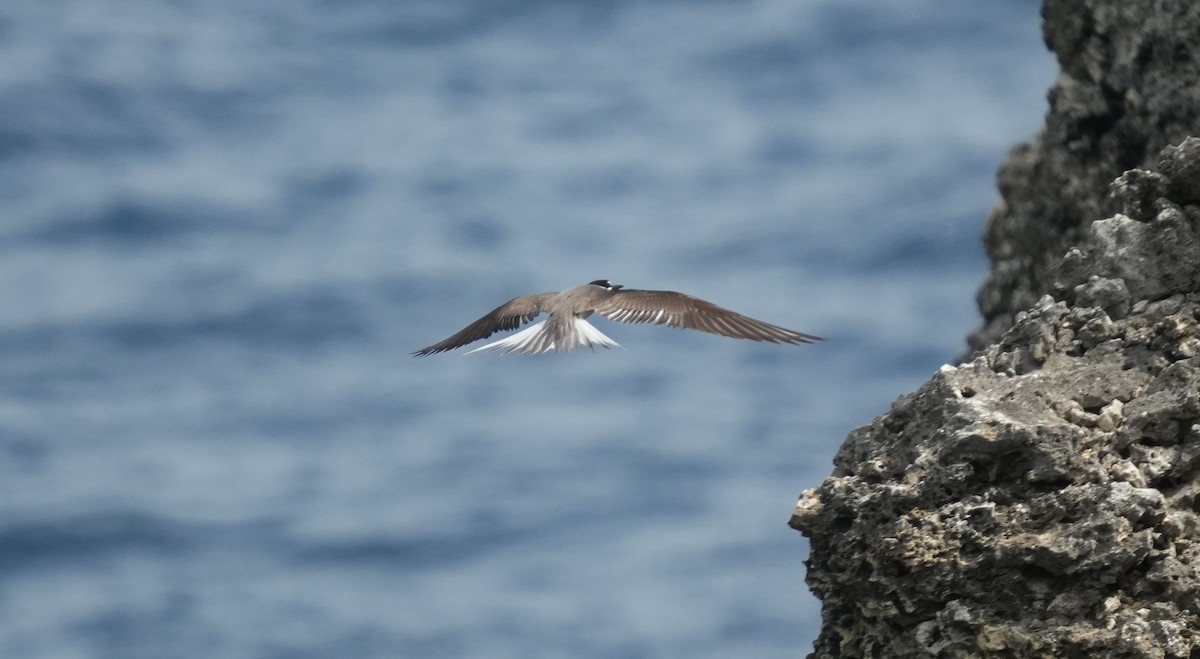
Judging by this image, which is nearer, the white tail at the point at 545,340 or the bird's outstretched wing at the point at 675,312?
the bird's outstretched wing at the point at 675,312

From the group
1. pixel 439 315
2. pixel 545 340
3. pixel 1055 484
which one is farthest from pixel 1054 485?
pixel 439 315

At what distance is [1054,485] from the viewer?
6602mm

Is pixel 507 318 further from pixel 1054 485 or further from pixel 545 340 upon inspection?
pixel 1054 485

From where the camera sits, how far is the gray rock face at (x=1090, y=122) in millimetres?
9828

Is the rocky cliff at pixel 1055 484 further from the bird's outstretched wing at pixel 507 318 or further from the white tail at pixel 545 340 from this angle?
the bird's outstretched wing at pixel 507 318

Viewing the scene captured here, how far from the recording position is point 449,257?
→ 60125mm

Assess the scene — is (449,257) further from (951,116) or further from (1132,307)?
(1132,307)

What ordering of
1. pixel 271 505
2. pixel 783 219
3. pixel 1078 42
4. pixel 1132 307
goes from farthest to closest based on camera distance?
1. pixel 783 219
2. pixel 271 505
3. pixel 1078 42
4. pixel 1132 307

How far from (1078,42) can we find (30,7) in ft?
188

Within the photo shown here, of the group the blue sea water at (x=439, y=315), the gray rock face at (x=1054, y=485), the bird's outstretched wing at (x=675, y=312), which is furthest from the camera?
the blue sea water at (x=439, y=315)

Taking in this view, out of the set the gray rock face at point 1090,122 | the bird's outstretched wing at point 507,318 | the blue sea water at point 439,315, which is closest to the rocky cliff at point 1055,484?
the gray rock face at point 1090,122

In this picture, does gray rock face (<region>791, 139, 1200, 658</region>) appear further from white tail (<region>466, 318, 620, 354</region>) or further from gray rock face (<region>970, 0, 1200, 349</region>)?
white tail (<region>466, 318, 620, 354</region>)

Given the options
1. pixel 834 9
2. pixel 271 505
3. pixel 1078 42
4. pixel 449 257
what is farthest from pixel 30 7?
Result: pixel 1078 42

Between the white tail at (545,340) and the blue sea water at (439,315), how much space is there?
26979 mm
